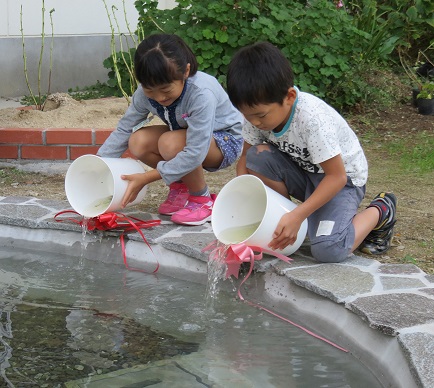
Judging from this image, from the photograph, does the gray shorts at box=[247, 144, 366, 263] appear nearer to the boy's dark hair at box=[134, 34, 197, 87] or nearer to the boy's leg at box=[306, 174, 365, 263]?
the boy's leg at box=[306, 174, 365, 263]

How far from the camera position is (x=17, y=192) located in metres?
4.98

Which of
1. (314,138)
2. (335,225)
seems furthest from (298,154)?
(335,225)

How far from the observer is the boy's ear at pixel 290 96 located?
10.8ft

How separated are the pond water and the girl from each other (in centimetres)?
52

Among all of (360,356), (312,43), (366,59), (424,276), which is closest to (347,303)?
(360,356)

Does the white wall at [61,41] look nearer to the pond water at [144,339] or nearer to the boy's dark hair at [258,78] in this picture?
the pond water at [144,339]

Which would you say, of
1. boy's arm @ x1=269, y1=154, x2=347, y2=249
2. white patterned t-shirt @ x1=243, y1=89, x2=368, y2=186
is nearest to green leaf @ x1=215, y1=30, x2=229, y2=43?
white patterned t-shirt @ x1=243, y1=89, x2=368, y2=186

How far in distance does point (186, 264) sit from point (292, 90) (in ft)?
3.11

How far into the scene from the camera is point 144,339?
9.98ft

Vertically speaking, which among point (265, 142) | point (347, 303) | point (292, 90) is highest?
point (292, 90)

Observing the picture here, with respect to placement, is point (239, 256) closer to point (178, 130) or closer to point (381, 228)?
point (381, 228)

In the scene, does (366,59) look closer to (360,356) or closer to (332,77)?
(332,77)

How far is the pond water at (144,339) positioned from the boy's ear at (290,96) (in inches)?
33.5

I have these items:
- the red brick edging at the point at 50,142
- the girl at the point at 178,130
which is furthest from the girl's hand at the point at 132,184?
the red brick edging at the point at 50,142
